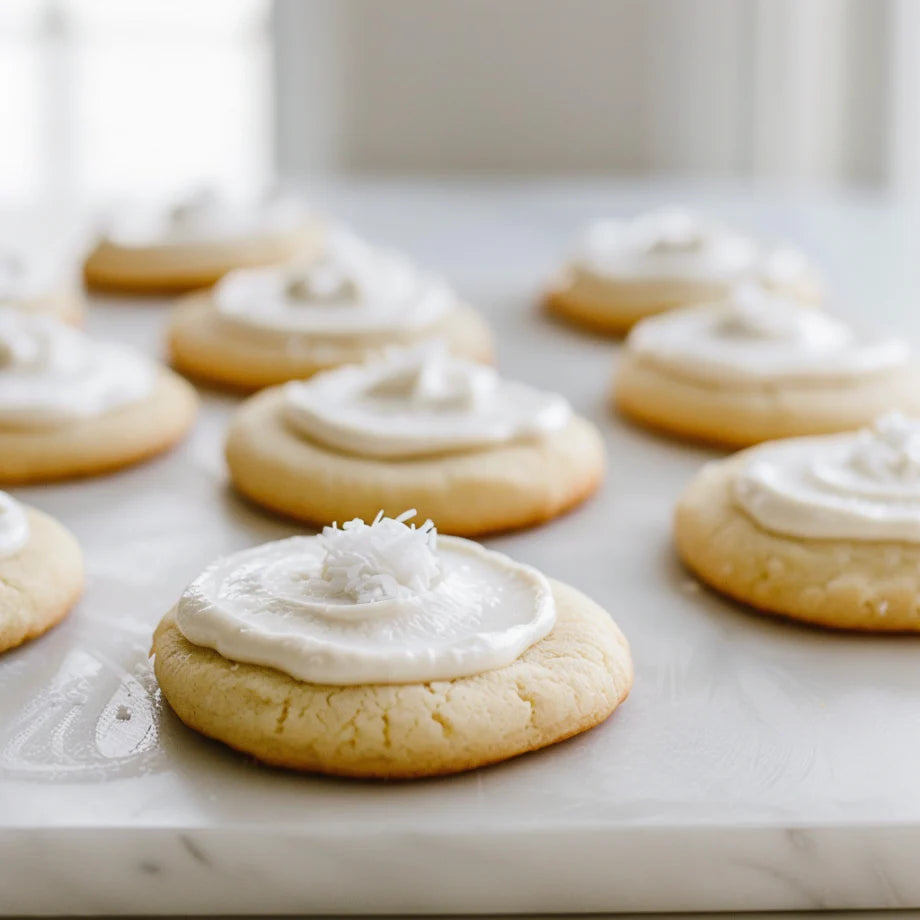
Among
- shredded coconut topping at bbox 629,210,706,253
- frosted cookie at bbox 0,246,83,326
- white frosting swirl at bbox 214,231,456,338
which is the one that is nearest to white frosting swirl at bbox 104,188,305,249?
frosted cookie at bbox 0,246,83,326

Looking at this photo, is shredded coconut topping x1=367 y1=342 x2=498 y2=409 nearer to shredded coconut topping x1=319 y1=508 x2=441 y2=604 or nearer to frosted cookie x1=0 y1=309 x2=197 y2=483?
frosted cookie x1=0 y1=309 x2=197 y2=483

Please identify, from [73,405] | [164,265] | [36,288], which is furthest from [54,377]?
[164,265]

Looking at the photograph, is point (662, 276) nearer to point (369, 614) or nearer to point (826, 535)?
point (826, 535)

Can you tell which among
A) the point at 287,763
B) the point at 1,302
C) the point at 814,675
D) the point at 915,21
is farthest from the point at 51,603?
the point at 915,21

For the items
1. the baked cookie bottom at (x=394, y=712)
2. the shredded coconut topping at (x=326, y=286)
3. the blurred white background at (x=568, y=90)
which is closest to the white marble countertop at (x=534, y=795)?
the baked cookie bottom at (x=394, y=712)

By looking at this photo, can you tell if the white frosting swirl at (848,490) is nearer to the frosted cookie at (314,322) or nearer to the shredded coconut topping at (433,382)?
the shredded coconut topping at (433,382)

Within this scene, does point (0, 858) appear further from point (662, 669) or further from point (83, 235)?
point (83, 235)

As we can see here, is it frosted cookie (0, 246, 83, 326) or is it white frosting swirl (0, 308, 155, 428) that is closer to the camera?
white frosting swirl (0, 308, 155, 428)
